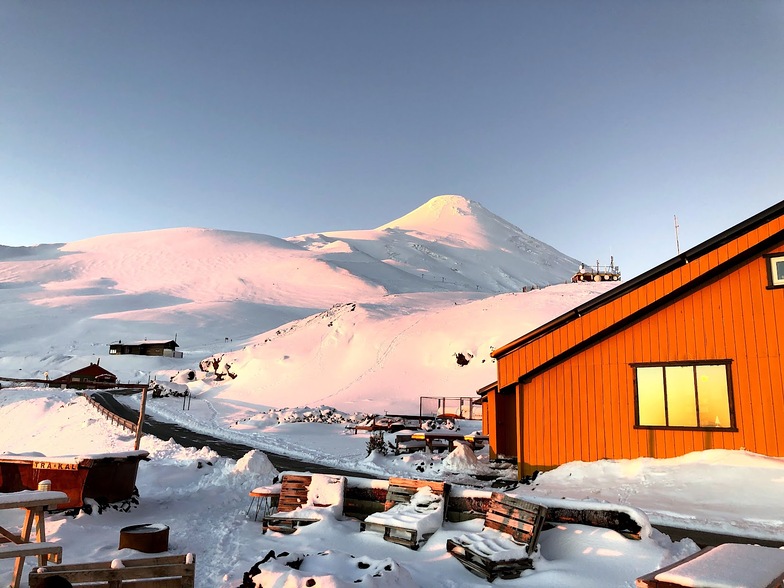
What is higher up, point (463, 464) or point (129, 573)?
point (129, 573)

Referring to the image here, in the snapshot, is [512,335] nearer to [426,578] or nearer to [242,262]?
[426,578]

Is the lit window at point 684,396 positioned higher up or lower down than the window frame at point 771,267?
lower down

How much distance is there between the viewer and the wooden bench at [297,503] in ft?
33.4

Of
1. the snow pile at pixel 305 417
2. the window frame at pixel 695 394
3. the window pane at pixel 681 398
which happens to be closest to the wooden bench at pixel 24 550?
the window frame at pixel 695 394

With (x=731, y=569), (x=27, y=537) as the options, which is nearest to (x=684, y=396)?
(x=731, y=569)

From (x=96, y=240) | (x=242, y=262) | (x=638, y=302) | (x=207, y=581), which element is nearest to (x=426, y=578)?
(x=207, y=581)

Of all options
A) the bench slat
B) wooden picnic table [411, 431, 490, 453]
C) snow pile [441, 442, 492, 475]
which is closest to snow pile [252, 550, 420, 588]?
the bench slat

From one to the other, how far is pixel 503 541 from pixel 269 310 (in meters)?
116

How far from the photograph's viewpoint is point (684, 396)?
43.6ft

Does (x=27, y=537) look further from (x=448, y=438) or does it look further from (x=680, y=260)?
(x=448, y=438)

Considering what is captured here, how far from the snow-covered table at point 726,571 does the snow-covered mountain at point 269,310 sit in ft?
99.8

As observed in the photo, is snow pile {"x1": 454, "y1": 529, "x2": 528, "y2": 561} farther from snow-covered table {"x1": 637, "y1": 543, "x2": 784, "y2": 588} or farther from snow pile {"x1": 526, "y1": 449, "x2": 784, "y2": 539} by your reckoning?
snow-covered table {"x1": 637, "y1": 543, "x2": 784, "y2": 588}

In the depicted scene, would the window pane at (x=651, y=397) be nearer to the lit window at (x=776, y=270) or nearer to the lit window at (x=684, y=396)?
the lit window at (x=684, y=396)

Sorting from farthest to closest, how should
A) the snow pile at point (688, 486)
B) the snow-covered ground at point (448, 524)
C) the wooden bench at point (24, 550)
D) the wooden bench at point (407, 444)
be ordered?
the wooden bench at point (407, 444) < the snow pile at point (688, 486) < the snow-covered ground at point (448, 524) < the wooden bench at point (24, 550)
